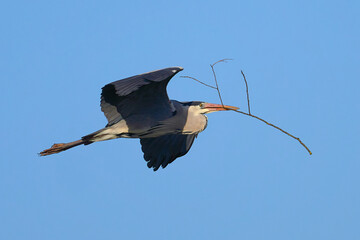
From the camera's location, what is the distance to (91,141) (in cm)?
1091

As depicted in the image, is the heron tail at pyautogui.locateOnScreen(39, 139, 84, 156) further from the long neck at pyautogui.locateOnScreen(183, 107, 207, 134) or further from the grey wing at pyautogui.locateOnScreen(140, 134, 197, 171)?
the long neck at pyautogui.locateOnScreen(183, 107, 207, 134)

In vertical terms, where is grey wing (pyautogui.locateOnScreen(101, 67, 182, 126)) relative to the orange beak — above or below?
above

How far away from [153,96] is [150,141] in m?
1.83

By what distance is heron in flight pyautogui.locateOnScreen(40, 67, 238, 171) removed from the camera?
1023 centimetres

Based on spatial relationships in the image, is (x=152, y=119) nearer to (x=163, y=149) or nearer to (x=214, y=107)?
(x=214, y=107)

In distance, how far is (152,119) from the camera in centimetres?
1069

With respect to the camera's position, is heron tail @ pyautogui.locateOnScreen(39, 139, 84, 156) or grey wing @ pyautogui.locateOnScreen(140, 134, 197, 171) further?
grey wing @ pyautogui.locateOnScreen(140, 134, 197, 171)

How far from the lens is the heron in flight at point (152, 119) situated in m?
10.2

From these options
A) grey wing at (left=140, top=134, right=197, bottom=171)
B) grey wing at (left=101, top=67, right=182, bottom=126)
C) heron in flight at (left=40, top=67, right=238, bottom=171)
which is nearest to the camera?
grey wing at (left=101, top=67, right=182, bottom=126)

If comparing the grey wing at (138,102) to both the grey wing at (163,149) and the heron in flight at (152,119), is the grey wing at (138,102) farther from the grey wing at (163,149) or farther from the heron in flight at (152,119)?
the grey wing at (163,149)

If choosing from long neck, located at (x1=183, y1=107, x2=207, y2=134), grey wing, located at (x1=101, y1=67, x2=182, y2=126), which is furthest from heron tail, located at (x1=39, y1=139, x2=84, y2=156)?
long neck, located at (x1=183, y1=107, x2=207, y2=134)

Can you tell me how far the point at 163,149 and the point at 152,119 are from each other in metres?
1.45

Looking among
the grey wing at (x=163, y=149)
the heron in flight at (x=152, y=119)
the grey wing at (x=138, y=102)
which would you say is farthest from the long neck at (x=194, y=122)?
the grey wing at (x=163, y=149)

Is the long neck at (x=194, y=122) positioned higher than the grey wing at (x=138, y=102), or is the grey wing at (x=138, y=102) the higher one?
the grey wing at (x=138, y=102)
